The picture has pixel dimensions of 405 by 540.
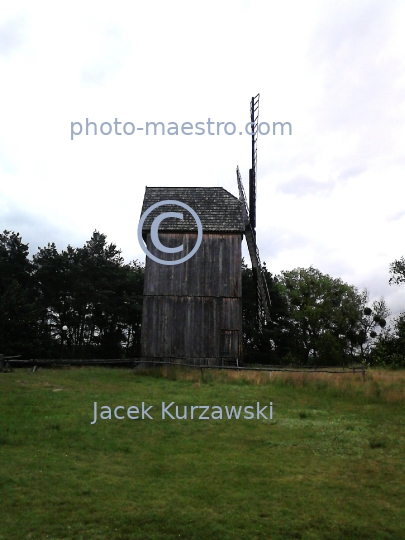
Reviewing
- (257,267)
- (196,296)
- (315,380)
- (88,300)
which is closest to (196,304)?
(196,296)

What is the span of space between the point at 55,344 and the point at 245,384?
1246 inches

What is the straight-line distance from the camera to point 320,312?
207 ft

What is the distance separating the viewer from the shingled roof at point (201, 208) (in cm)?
2847

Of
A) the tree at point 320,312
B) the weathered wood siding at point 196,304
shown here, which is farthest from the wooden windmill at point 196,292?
the tree at point 320,312

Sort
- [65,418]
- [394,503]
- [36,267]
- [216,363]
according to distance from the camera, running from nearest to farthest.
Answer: [394,503] → [65,418] → [216,363] → [36,267]

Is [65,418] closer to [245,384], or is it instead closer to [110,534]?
[110,534]

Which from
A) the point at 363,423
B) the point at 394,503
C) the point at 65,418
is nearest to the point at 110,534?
the point at 394,503

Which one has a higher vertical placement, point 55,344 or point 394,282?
point 394,282

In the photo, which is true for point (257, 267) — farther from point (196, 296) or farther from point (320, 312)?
point (320, 312)

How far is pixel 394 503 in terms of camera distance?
25.8ft

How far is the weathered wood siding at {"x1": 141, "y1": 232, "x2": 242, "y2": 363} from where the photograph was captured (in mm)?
27375

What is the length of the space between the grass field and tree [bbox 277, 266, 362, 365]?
143 ft

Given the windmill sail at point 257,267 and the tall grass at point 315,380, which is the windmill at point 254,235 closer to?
the windmill sail at point 257,267

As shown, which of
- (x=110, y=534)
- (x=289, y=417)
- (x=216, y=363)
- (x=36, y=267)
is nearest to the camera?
(x=110, y=534)
